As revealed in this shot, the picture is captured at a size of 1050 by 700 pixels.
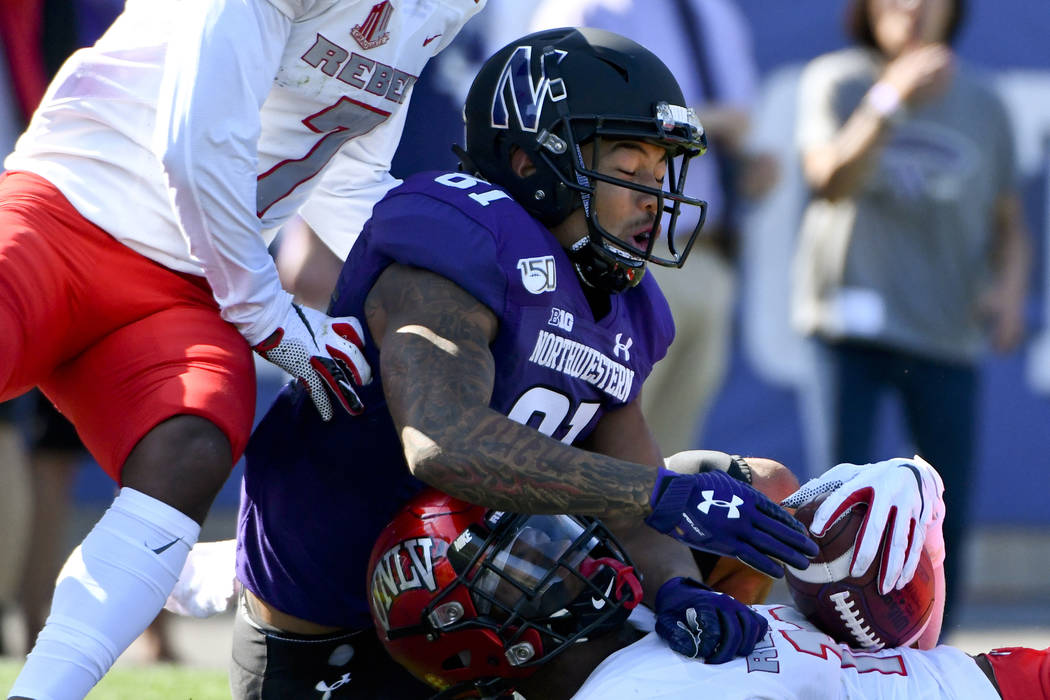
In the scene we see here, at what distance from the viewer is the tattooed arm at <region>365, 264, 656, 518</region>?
87.0 inches

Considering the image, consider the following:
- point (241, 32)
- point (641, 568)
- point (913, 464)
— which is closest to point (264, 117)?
point (241, 32)

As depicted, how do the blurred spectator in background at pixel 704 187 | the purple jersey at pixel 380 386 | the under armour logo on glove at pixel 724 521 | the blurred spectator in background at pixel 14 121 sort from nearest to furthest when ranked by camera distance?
the under armour logo on glove at pixel 724 521, the purple jersey at pixel 380 386, the blurred spectator in background at pixel 14 121, the blurred spectator in background at pixel 704 187

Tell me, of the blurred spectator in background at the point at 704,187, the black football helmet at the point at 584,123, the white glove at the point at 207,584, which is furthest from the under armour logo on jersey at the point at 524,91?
the blurred spectator in background at the point at 704,187

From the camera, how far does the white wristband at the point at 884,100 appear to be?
16.7ft

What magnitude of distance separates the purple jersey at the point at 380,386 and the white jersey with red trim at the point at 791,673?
0.46 m

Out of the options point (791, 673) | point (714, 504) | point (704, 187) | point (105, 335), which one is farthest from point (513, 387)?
point (704, 187)

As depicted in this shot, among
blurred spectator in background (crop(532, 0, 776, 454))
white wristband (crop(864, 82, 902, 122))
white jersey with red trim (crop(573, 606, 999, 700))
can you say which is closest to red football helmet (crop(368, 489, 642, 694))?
white jersey with red trim (crop(573, 606, 999, 700))

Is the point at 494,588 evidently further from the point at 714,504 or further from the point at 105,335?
the point at 105,335

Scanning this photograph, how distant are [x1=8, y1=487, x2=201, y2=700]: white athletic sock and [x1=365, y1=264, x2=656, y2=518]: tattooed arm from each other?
455 millimetres

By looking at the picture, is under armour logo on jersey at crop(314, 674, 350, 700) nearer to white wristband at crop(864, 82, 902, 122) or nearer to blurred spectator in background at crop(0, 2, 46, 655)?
blurred spectator in background at crop(0, 2, 46, 655)

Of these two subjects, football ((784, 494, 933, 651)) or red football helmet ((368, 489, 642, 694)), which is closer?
red football helmet ((368, 489, 642, 694))

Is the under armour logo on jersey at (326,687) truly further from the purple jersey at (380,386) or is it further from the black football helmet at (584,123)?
the black football helmet at (584,123)

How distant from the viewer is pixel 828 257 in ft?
17.3

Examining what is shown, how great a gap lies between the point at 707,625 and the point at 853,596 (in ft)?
1.06
